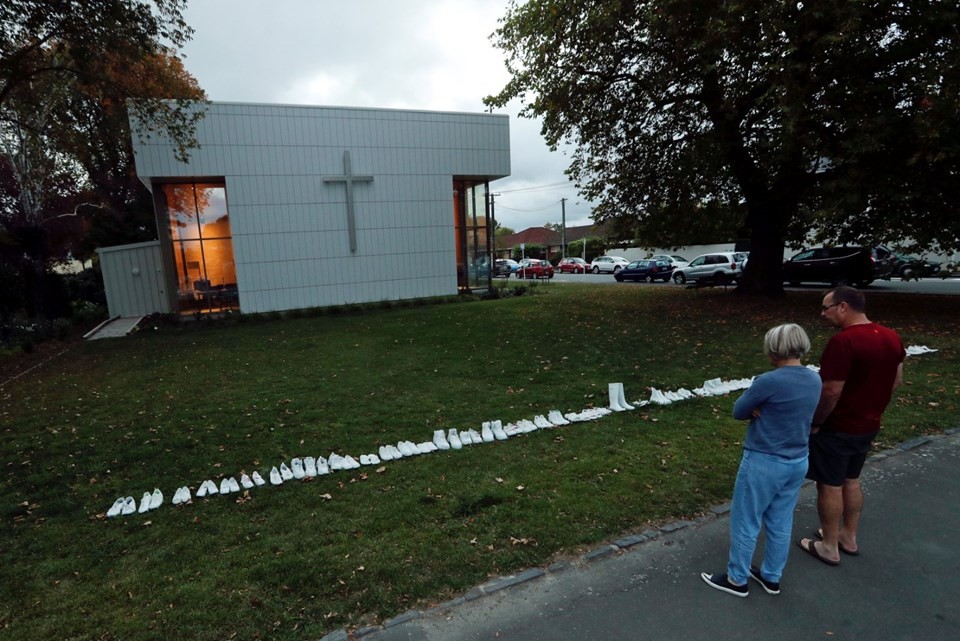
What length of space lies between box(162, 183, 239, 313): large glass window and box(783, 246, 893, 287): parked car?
73.6 ft

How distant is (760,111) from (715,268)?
523 inches

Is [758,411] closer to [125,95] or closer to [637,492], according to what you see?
[637,492]

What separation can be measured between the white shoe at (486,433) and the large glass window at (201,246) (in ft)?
50.2

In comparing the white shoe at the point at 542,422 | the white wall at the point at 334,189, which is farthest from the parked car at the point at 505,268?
the white shoe at the point at 542,422

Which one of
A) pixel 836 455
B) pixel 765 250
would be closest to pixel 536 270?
pixel 765 250

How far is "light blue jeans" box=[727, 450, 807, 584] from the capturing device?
103 inches

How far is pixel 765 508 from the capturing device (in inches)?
105

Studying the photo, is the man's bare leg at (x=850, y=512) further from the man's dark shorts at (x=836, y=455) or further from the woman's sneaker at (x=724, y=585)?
the woman's sneaker at (x=724, y=585)

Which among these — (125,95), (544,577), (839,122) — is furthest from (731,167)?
(125,95)

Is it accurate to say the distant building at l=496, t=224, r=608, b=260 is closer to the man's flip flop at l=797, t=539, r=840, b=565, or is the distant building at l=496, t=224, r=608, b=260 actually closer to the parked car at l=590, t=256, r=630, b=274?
the parked car at l=590, t=256, r=630, b=274

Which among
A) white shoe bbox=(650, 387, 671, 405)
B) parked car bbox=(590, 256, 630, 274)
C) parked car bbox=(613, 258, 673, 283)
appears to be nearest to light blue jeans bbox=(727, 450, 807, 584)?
white shoe bbox=(650, 387, 671, 405)

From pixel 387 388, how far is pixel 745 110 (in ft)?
38.5

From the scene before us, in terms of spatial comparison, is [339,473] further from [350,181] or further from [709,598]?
[350,181]

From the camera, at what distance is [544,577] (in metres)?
2.98
